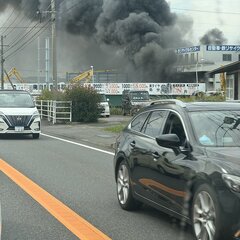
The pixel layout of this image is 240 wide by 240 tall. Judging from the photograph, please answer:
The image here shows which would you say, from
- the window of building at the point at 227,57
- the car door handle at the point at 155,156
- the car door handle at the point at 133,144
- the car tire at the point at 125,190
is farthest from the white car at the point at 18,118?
the window of building at the point at 227,57

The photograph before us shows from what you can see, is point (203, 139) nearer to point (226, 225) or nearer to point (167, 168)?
point (167, 168)

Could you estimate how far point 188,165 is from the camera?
525cm

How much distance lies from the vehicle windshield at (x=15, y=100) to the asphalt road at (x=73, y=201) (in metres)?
5.20

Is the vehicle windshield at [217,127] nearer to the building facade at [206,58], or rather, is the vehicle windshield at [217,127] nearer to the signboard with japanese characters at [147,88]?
the signboard with japanese characters at [147,88]

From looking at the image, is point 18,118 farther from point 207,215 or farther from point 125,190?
point 207,215

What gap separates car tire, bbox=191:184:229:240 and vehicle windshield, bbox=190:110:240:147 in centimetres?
65

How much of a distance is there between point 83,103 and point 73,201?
69.1 feet

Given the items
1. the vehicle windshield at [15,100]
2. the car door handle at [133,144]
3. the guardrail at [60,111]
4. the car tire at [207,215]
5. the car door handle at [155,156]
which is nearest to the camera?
the car tire at [207,215]

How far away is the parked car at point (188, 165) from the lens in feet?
15.1

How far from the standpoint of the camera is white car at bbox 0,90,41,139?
1852 centimetres

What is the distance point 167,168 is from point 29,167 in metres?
6.11

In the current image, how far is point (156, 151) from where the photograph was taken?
20.0ft

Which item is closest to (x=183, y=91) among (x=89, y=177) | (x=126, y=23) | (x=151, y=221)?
(x=126, y=23)

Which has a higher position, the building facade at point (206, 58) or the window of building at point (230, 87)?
the building facade at point (206, 58)
